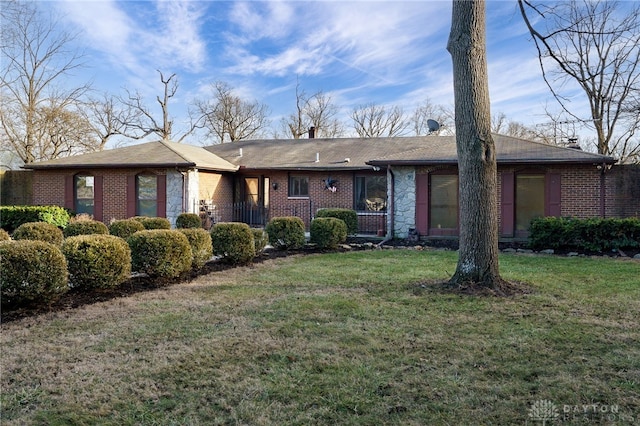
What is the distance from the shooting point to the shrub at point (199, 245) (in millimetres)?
7297

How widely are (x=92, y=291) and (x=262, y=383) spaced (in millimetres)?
3739

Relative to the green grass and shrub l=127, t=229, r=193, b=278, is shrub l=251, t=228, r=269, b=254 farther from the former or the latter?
the green grass

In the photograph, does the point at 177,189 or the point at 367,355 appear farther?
the point at 177,189

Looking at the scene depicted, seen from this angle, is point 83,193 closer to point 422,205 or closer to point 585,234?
point 422,205

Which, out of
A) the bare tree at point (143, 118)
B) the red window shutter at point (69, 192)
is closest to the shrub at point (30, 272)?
the red window shutter at point (69, 192)

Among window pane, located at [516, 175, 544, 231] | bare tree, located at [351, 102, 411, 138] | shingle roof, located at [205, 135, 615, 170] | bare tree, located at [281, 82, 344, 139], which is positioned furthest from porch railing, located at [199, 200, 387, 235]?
bare tree, located at [351, 102, 411, 138]

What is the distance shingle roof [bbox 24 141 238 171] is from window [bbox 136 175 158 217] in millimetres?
Result: 752

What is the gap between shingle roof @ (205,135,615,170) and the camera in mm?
12180

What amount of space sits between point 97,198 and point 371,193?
9884 millimetres

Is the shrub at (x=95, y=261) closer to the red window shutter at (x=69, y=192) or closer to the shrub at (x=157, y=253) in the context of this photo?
the shrub at (x=157, y=253)

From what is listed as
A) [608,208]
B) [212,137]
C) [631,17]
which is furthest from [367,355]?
[212,137]

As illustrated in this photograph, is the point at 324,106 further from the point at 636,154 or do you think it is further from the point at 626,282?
the point at 626,282

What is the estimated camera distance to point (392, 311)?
4914 millimetres

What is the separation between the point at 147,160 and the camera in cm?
1475
